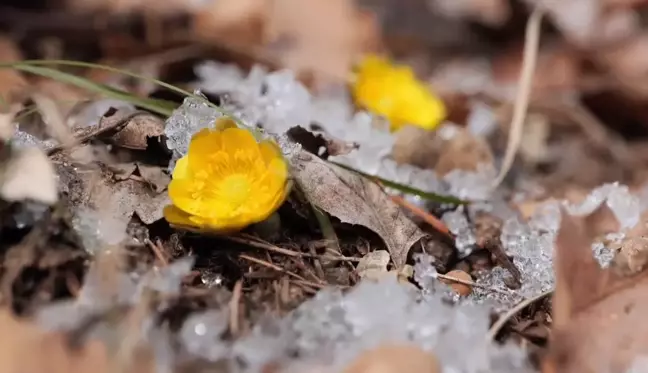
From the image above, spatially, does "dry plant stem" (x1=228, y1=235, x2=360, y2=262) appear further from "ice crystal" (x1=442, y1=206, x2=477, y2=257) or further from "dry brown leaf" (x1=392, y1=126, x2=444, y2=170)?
"dry brown leaf" (x1=392, y1=126, x2=444, y2=170)

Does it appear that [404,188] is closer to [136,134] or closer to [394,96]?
[136,134]

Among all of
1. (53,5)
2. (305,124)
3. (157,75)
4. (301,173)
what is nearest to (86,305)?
(301,173)

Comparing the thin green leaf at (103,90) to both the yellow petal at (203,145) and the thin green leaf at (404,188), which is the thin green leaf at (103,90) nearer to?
the yellow petal at (203,145)

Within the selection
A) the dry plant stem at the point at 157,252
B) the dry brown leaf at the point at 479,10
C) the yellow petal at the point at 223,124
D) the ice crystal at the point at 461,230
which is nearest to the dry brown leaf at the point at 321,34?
the dry brown leaf at the point at 479,10

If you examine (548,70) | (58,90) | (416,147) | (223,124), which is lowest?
(58,90)

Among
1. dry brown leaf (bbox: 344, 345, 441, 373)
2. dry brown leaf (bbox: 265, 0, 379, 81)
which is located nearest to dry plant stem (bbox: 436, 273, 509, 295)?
dry brown leaf (bbox: 344, 345, 441, 373)

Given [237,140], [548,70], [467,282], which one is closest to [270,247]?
[237,140]

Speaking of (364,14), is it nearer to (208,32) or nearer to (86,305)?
(208,32)
